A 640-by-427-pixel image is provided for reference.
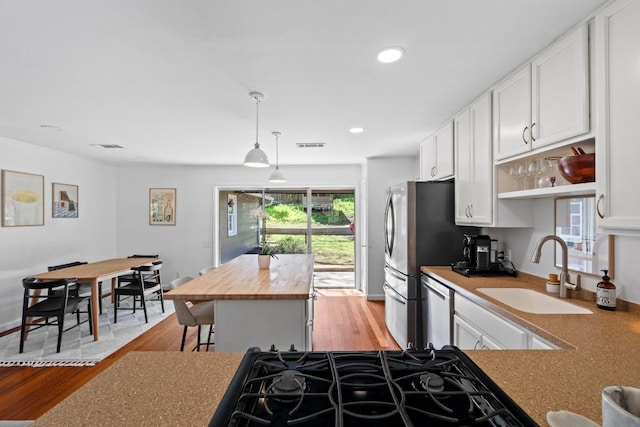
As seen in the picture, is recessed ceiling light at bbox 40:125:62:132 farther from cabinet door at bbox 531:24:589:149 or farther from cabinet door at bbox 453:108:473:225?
cabinet door at bbox 531:24:589:149

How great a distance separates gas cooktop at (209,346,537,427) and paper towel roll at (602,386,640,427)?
0.44ft

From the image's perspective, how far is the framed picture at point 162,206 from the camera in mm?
5773

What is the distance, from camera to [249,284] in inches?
93.1

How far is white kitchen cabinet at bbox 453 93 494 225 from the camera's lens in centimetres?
242

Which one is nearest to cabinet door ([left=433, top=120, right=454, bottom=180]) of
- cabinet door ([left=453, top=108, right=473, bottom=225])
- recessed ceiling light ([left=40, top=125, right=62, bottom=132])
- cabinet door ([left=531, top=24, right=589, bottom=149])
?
cabinet door ([left=453, top=108, right=473, bottom=225])

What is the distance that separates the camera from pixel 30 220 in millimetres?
4062

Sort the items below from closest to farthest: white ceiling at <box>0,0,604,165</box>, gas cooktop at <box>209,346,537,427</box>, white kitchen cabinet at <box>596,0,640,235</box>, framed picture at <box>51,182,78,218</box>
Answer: gas cooktop at <box>209,346,537,427</box> < white kitchen cabinet at <box>596,0,640,235</box> < white ceiling at <box>0,0,604,165</box> < framed picture at <box>51,182,78,218</box>

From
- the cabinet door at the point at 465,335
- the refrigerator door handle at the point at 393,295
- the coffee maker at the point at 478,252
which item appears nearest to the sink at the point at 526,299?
the cabinet door at the point at 465,335

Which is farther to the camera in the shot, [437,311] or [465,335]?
[437,311]

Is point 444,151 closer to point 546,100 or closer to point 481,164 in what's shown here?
point 481,164

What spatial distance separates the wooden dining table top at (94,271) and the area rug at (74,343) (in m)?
0.69

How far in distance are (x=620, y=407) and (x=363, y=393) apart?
47 centimetres

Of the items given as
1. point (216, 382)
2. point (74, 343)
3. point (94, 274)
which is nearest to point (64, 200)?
point (94, 274)

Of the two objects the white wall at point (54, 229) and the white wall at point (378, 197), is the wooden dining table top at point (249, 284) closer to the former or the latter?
the white wall at point (378, 197)
